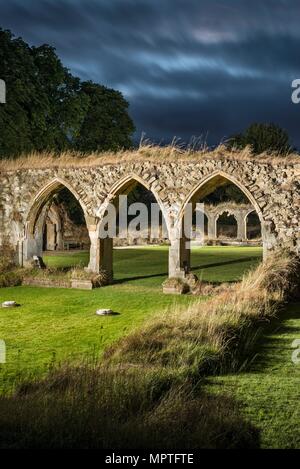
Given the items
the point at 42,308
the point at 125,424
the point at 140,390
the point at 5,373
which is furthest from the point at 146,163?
the point at 125,424

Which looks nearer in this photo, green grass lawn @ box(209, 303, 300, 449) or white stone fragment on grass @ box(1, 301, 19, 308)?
green grass lawn @ box(209, 303, 300, 449)

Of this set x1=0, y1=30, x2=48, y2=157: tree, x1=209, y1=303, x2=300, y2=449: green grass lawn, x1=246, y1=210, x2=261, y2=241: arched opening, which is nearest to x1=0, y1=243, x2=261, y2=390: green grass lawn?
x1=209, y1=303, x2=300, y2=449: green grass lawn

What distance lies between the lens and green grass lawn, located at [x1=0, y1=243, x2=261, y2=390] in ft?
21.8

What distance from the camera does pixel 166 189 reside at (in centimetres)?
1247

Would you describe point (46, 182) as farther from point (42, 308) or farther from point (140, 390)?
point (140, 390)

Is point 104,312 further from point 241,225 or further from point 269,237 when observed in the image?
point 241,225

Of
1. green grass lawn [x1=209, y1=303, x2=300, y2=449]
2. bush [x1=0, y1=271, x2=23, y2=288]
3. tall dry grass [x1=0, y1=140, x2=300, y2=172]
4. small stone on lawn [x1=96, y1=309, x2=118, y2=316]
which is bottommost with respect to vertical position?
green grass lawn [x1=209, y1=303, x2=300, y2=449]

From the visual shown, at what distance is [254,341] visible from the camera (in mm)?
7172

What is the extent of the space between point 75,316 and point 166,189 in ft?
14.1

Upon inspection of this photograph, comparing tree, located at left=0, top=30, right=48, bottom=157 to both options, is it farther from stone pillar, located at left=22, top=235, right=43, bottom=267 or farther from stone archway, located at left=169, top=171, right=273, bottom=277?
stone archway, located at left=169, top=171, right=273, bottom=277

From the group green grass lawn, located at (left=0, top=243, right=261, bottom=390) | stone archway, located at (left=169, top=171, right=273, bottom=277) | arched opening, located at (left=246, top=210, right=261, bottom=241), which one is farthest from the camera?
arched opening, located at (left=246, top=210, right=261, bottom=241)

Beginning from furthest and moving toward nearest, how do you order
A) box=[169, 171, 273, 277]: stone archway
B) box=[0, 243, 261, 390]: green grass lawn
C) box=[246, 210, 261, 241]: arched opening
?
box=[246, 210, 261, 241]: arched opening < box=[169, 171, 273, 277]: stone archway < box=[0, 243, 261, 390]: green grass lawn

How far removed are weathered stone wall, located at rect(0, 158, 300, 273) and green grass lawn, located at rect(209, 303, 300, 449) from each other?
449cm

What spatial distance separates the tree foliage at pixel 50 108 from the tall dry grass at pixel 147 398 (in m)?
15.5
